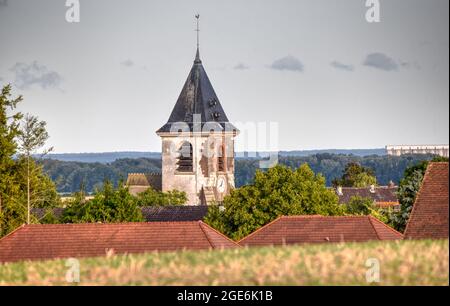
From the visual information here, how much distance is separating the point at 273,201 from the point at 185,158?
5335 centimetres

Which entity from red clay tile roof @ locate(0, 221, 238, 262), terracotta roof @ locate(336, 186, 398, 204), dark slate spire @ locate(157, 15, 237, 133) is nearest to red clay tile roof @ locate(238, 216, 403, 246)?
red clay tile roof @ locate(0, 221, 238, 262)

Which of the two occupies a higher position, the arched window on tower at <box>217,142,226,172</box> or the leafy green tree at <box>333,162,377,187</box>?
the arched window on tower at <box>217,142,226,172</box>

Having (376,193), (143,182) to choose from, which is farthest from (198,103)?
(376,193)

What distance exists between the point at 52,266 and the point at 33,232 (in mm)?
19239

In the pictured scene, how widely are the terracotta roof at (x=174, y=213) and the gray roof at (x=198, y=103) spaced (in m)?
24.6

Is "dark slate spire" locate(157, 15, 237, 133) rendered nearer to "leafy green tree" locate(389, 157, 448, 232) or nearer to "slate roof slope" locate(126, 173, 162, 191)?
"slate roof slope" locate(126, 173, 162, 191)

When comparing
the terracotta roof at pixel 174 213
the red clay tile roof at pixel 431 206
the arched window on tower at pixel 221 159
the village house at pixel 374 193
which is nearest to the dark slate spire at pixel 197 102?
the arched window on tower at pixel 221 159

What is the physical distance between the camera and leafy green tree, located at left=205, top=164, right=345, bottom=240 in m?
73.8

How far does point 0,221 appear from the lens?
71250mm

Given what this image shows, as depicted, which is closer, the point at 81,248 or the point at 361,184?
the point at 81,248

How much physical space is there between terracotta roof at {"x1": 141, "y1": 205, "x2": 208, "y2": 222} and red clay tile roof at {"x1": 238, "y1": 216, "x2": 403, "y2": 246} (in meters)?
41.0

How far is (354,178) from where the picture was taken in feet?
614
